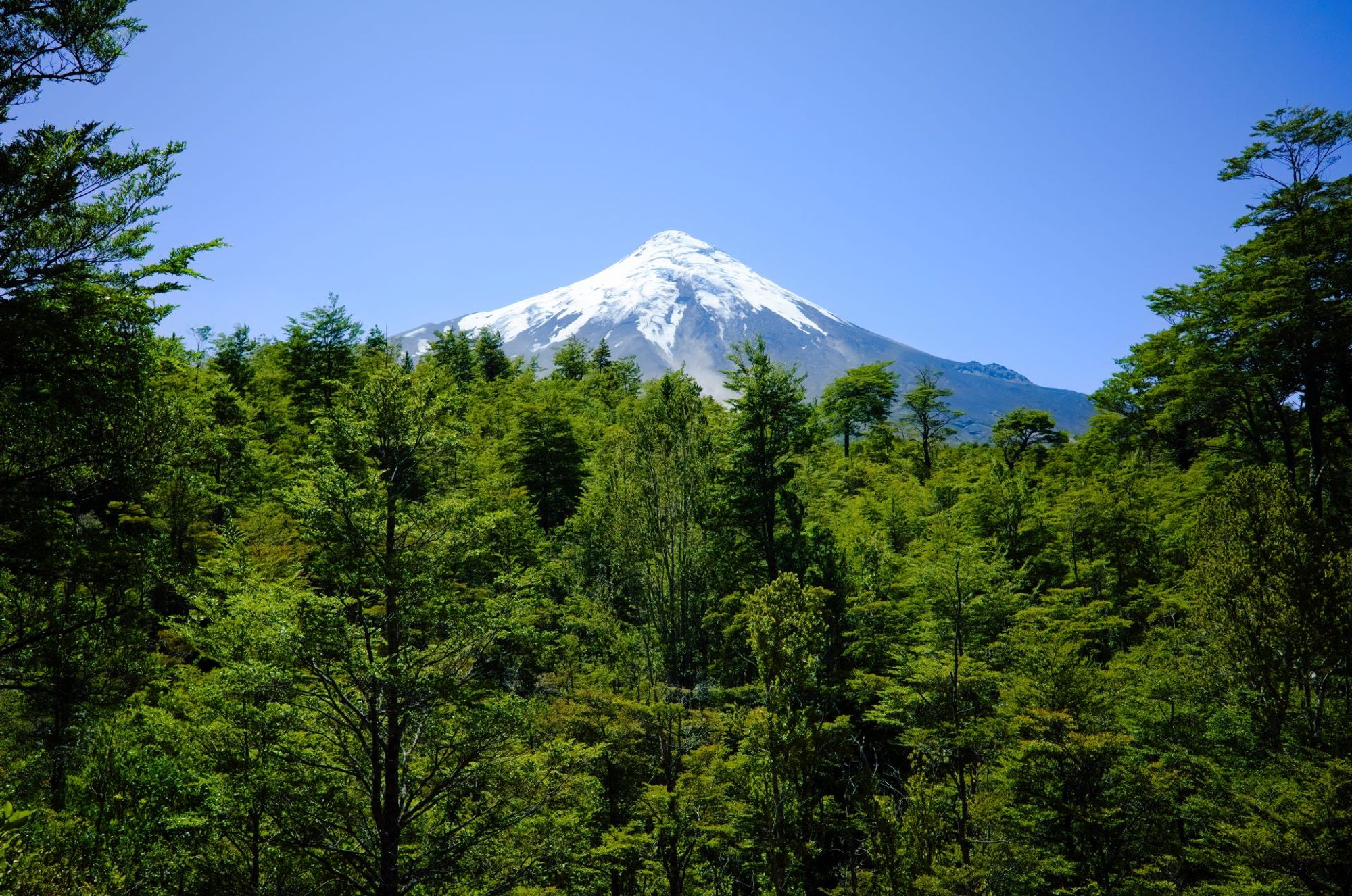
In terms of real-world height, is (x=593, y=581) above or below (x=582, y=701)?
above

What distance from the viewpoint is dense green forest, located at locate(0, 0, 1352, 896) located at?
7.35 meters

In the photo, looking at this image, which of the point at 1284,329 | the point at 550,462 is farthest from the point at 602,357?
the point at 1284,329

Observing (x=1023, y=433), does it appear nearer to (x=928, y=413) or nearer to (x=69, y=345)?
(x=928, y=413)

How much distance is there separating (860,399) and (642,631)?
28652 mm

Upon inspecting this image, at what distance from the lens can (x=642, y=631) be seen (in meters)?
18.0

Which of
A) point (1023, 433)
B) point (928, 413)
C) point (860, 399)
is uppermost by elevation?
point (860, 399)

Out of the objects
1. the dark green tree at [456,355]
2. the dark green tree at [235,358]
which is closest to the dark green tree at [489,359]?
the dark green tree at [456,355]

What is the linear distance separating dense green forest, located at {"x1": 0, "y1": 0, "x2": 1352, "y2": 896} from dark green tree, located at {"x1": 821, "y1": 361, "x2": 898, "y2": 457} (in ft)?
49.6

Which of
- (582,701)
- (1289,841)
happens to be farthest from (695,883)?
Result: (1289,841)

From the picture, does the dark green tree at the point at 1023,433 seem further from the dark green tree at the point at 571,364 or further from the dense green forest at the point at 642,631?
the dark green tree at the point at 571,364

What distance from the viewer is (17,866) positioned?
18.6 feet

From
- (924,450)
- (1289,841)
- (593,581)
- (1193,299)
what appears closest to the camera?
(1289,841)

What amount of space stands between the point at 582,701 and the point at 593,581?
6237 mm

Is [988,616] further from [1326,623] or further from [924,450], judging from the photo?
[924,450]
